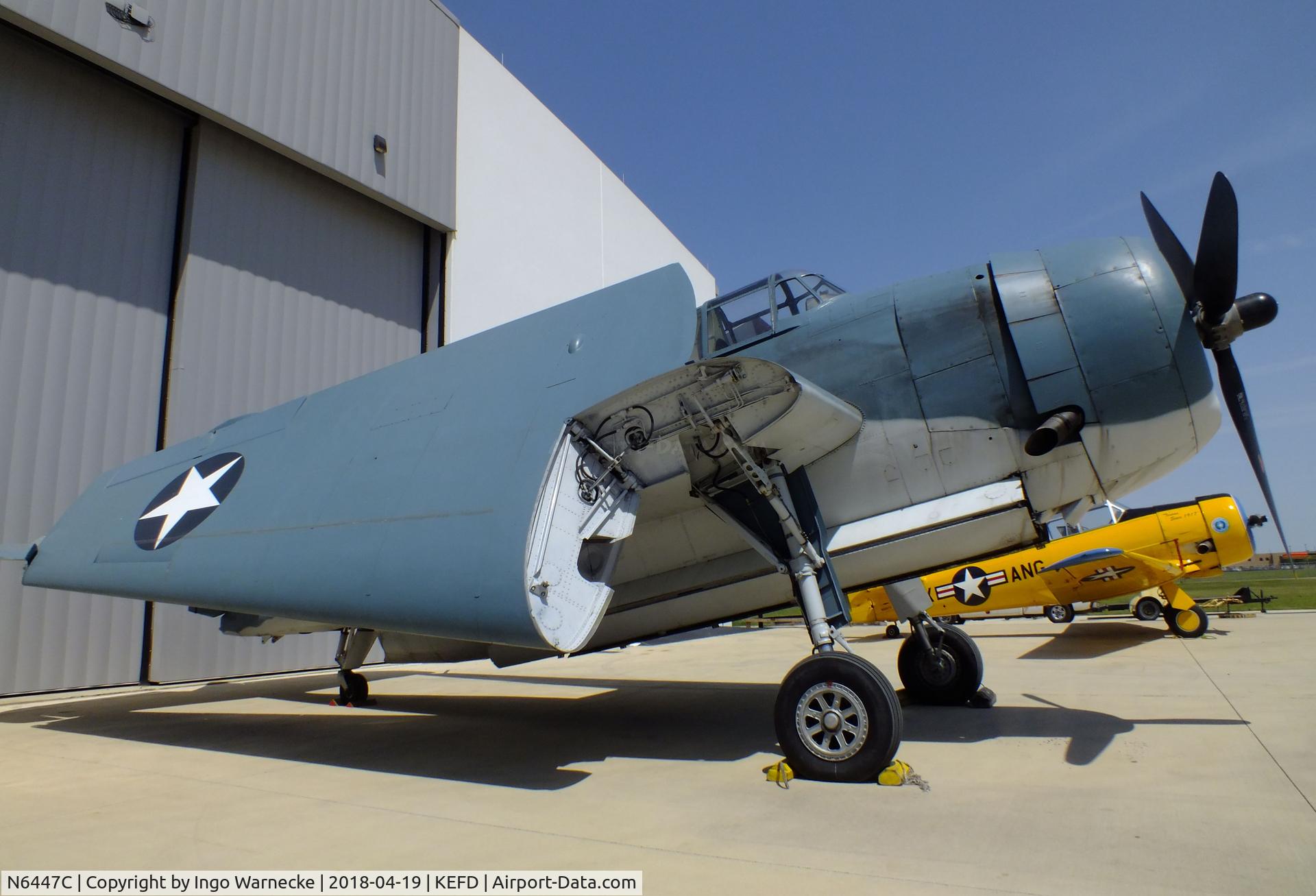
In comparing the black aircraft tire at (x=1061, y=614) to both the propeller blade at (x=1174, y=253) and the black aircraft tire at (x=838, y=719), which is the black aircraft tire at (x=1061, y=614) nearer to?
the propeller blade at (x=1174, y=253)

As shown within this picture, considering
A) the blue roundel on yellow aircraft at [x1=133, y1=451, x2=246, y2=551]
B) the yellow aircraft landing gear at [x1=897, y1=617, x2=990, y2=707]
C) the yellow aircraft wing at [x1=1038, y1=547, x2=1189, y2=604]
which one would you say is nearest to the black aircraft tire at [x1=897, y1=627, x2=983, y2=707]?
the yellow aircraft landing gear at [x1=897, y1=617, x2=990, y2=707]

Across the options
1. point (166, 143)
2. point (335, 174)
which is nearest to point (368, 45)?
point (335, 174)

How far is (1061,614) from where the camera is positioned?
64.8ft

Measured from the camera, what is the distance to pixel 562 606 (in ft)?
15.0

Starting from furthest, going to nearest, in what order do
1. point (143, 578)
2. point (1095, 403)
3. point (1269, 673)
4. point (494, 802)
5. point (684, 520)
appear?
point (1269, 673)
point (143, 578)
point (684, 520)
point (1095, 403)
point (494, 802)

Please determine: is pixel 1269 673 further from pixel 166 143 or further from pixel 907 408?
pixel 166 143

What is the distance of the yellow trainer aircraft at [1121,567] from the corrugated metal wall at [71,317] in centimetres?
1251

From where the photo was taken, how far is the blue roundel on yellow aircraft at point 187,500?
6770 millimetres

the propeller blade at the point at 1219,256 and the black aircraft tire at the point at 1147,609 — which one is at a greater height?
the propeller blade at the point at 1219,256

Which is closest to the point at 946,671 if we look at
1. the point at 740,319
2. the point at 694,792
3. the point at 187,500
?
the point at 694,792

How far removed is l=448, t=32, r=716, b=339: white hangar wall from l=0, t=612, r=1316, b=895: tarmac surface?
11.1 m

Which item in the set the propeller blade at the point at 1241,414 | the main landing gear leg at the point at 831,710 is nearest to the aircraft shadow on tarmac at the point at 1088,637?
the propeller blade at the point at 1241,414

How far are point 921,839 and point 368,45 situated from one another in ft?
54.9

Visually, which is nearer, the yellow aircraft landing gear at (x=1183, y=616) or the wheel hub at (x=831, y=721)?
the wheel hub at (x=831, y=721)
